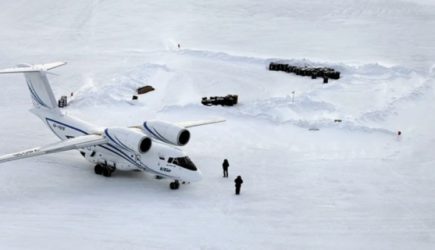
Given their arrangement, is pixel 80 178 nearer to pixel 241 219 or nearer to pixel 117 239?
pixel 117 239

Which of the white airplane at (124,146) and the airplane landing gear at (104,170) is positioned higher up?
the white airplane at (124,146)

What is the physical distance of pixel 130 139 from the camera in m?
25.4

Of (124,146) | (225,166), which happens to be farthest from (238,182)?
(124,146)

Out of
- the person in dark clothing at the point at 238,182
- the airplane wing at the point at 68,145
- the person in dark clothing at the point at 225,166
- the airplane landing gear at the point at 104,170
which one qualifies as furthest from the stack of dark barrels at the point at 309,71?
the airplane wing at the point at 68,145

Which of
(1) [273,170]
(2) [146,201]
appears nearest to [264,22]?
(1) [273,170]

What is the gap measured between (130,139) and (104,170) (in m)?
2.51

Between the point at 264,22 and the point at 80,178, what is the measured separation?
41062 millimetres

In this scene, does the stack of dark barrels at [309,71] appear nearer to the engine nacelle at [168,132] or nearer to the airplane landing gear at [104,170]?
the engine nacelle at [168,132]

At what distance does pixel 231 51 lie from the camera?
166ft

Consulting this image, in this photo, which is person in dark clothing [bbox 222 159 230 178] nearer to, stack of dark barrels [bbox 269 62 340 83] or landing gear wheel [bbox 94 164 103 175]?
landing gear wheel [bbox 94 164 103 175]

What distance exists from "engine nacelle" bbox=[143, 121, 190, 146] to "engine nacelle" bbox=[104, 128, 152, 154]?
1.21 meters

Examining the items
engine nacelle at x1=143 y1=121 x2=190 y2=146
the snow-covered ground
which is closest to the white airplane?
engine nacelle at x1=143 y1=121 x2=190 y2=146

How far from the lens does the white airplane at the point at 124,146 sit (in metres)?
25.1

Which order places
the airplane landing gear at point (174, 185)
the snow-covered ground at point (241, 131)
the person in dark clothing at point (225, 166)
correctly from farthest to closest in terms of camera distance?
1. the person in dark clothing at point (225, 166)
2. the airplane landing gear at point (174, 185)
3. the snow-covered ground at point (241, 131)
